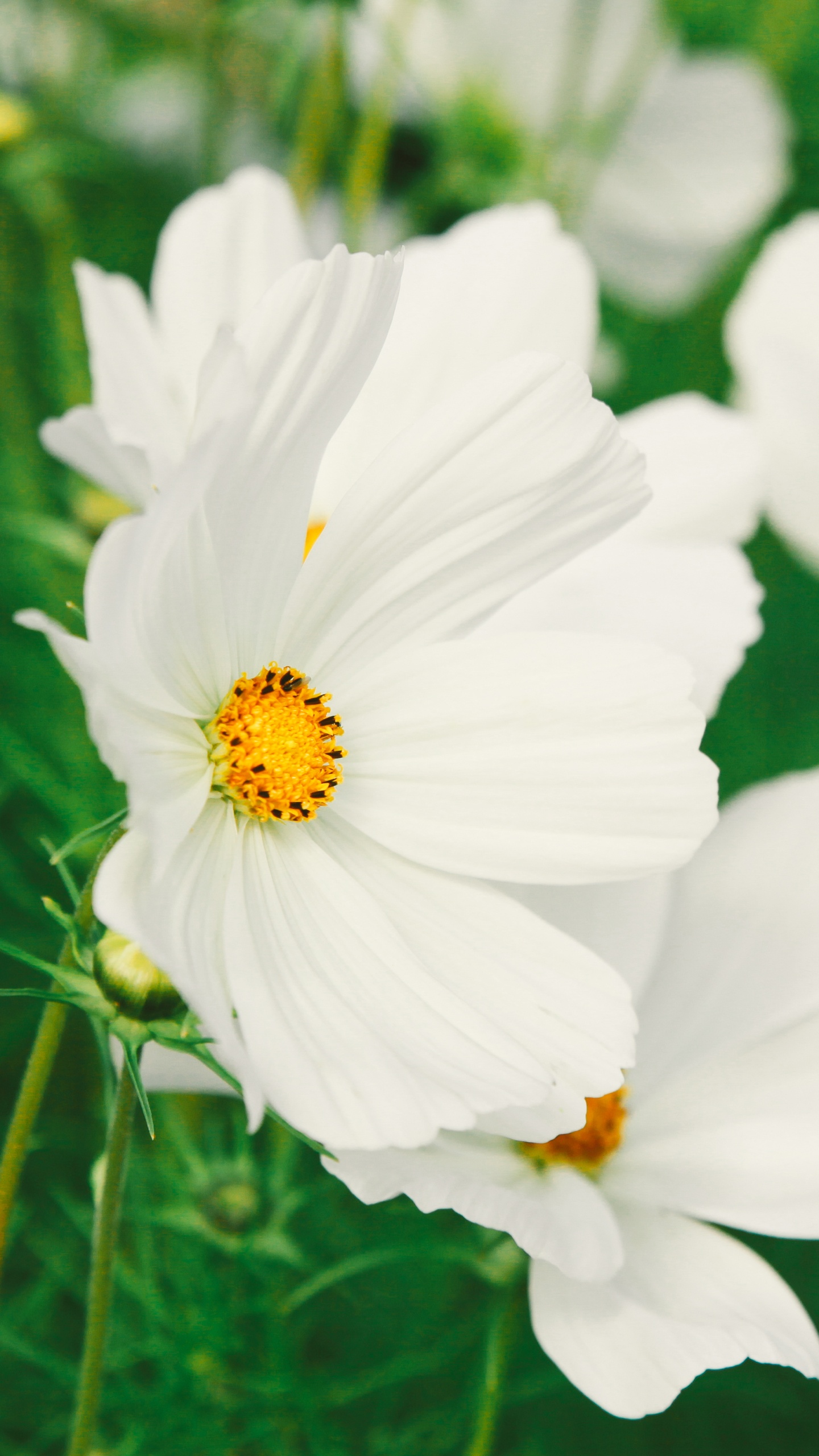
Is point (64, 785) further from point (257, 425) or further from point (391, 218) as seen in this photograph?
point (391, 218)

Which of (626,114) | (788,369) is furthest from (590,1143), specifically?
(626,114)

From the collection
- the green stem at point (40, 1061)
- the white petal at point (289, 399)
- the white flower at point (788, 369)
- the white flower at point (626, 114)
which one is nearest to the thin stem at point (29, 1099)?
the green stem at point (40, 1061)

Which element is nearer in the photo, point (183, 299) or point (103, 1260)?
point (103, 1260)

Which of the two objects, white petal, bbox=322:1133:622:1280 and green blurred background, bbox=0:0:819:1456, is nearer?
white petal, bbox=322:1133:622:1280

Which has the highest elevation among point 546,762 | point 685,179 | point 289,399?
point 289,399

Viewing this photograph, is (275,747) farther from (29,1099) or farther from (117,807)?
(117,807)

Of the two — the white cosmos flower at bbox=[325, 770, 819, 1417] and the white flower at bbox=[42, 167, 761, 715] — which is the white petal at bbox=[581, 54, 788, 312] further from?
the white cosmos flower at bbox=[325, 770, 819, 1417]

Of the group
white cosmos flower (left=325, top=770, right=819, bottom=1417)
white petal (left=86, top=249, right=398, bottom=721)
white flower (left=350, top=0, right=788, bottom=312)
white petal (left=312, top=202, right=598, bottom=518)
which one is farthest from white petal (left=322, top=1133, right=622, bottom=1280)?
white flower (left=350, top=0, right=788, bottom=312)
